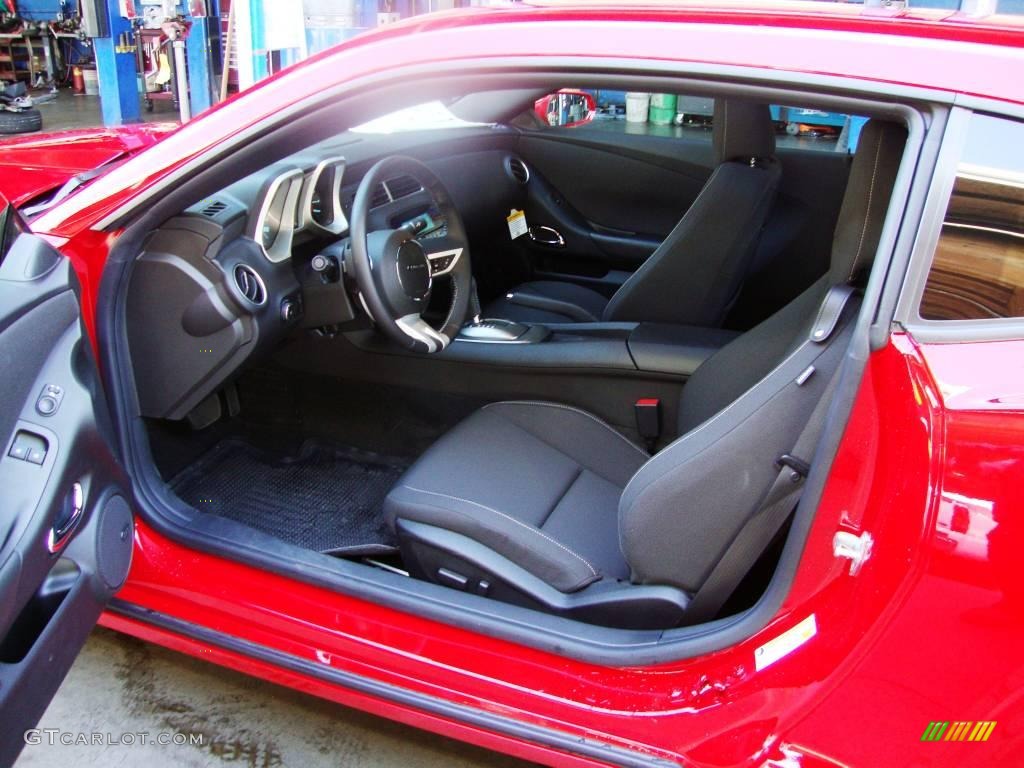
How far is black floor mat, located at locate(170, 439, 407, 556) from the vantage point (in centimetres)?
205

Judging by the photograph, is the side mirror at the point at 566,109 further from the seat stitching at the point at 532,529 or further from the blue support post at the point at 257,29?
the blue support post at the point at 257,29

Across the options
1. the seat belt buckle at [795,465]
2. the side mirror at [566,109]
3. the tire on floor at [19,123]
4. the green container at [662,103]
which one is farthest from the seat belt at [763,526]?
the tire on floor at [19,123]

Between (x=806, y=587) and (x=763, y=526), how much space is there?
0.15m

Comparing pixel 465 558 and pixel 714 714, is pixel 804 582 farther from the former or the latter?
pixel 465 558

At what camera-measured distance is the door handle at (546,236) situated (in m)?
3.66

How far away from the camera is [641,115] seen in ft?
19.0

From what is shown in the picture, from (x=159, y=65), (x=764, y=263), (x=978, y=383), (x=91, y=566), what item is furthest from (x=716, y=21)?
(x=159, y=65)

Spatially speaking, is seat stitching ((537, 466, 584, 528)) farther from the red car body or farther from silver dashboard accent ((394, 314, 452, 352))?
silver dashboard accent ((394, 314, 452, 352))

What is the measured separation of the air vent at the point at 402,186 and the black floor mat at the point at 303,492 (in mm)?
745

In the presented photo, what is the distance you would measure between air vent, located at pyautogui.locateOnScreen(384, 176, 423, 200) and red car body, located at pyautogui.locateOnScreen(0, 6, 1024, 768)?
33.0 inches

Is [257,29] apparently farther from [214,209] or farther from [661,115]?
[214,209]

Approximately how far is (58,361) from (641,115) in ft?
16.5

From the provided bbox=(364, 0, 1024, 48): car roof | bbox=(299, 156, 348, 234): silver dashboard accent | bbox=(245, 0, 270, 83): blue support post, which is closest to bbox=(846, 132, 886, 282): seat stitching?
bbox=(364, 0, 1024, 48): car roof

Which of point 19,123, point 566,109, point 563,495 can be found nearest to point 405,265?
point 563,495
